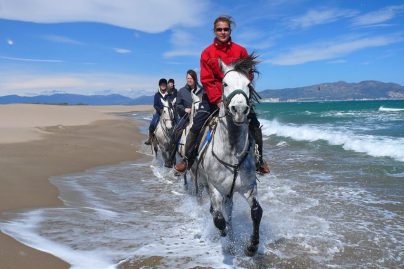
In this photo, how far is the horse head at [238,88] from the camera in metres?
4.76

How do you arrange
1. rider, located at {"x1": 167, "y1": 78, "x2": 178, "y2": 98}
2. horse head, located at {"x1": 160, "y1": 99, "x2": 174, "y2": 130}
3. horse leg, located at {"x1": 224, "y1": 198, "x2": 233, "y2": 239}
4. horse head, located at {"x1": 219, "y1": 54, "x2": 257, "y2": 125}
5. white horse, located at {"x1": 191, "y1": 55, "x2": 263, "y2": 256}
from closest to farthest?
1. horse head, located at {"x1": 219, "y1": 54, "x2": 257, "y2": 125}
2. white horse, located at {"x1": 191, "y1": 55, "x2": 263, "y2": 256}
3. horse leg, located at {"x1": 224, "y1": 198, "x2": 233, "y2": 239}
4. horse head, located at {"x1": 160, "y1": 99, "x2": 174, "y2": 130}
5. rider, located at {"x1": 167, "y1": 78, "x2": 178, "y2": 98}

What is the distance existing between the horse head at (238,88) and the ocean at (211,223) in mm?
1650

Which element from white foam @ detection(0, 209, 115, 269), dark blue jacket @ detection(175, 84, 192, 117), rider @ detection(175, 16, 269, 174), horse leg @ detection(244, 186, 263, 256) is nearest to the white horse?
horse leg @ detection(244, 186, 263, 256)

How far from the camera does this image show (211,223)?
7.70 metres

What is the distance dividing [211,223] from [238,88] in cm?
356

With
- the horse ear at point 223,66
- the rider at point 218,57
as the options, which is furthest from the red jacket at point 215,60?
the horse ear at point 223,66

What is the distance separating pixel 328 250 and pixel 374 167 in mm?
8355

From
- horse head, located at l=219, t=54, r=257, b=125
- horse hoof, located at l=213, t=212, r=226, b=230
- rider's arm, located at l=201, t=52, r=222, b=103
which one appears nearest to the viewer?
horse head, located at l=219, t=54, r=257, b=125

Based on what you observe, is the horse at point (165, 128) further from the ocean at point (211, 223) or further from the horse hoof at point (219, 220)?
the horse hoof at point (219, 220)

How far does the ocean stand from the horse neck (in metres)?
1.33

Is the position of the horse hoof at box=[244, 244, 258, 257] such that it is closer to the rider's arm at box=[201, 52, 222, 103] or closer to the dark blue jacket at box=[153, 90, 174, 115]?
the rider's arm at box=[201, 52, 222, 103]

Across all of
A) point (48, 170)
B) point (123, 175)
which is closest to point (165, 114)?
point (123, 175)

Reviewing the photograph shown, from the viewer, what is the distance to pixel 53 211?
8.52 m

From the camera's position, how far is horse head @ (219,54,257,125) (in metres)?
4.76
